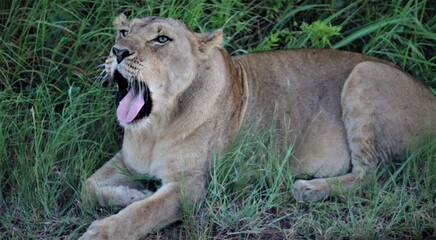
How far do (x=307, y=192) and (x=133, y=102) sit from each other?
2.97ft

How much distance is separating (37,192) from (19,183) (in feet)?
0.40

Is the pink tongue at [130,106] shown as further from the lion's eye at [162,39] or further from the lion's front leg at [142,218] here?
the lion's front leg at [142,218]

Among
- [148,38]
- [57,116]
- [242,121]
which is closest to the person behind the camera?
[148,38]

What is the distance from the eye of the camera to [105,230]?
408cm

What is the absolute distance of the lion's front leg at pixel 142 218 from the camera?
409 cm

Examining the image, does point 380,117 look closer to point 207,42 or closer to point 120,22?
point 207,42

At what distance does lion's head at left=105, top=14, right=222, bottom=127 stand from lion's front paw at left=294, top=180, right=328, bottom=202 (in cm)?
69

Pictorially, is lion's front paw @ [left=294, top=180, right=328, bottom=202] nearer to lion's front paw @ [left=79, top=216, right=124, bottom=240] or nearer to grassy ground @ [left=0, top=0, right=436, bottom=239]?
grassy ground @ [left=0, top=0, right=436, bottom=239]

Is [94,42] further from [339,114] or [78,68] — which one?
[339,114]

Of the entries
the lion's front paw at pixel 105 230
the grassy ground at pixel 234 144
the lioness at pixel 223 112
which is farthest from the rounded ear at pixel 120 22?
the lion's front paw at pixel 105 230

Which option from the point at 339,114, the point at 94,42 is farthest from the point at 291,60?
the point at 94,42

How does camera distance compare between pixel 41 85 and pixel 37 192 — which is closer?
pixel 37 192

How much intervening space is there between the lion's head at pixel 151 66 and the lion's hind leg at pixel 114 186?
1.05ft

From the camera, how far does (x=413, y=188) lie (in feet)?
14.7
